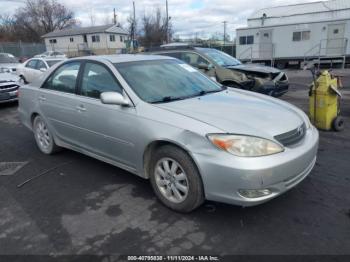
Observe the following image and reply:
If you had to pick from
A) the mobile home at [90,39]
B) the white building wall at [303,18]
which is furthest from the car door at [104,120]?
the mobile home at [90,39]

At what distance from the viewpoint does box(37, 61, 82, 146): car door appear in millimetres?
4277

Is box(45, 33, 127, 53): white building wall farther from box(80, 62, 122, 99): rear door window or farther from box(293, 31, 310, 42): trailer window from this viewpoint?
box(80, 62, 122, 99): rear door window

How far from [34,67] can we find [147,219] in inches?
475

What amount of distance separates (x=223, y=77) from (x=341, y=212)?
18.8 feet

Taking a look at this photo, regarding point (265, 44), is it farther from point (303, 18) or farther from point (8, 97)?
point (8, 97)

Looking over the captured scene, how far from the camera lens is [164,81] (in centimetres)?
389

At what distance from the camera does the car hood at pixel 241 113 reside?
2.91 m

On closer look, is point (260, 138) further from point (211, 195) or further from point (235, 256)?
point (235, 256)

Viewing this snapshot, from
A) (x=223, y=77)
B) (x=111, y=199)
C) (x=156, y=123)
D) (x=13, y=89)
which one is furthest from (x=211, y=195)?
(x=13, y=89)

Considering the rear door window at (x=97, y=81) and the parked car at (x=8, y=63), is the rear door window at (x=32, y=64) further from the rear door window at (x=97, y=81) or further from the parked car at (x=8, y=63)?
the rear door window at (x=97, y=81)

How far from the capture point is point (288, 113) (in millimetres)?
3457

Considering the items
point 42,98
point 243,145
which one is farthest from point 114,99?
point 42,98

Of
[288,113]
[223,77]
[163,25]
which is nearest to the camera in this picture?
[288,113]

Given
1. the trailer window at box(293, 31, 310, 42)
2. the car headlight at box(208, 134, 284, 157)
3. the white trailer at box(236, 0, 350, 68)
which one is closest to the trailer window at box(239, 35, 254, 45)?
the white trailer at box(236, 0, 350, 68)
